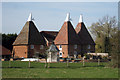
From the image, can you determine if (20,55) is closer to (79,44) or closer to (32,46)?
(32,46)

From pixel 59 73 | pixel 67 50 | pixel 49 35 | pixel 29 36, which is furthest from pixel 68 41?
pixel 59 73

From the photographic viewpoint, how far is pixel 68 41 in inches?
1848

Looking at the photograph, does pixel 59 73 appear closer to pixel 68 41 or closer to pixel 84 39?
pixel 68 41

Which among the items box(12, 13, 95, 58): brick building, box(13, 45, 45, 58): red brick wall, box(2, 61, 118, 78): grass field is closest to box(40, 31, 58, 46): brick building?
box(12, 13, 95, 58): brick building

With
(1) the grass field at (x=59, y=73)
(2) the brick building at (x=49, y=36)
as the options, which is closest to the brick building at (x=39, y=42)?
(2) the brick building at (x=49, y=36)

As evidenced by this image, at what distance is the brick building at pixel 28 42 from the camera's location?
4622 centimetres

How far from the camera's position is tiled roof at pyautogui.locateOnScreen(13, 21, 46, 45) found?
4653 centimetres

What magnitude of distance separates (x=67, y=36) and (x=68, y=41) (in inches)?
44.1

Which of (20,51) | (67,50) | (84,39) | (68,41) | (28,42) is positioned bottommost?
(20,51)

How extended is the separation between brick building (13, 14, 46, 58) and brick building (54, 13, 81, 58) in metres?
4.14

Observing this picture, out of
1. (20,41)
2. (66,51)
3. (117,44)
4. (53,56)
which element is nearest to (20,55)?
(20,41)

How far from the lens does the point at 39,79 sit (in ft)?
45.0

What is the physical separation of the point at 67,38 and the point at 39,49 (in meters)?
6.59

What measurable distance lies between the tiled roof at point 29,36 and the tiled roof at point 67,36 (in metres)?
4.12
